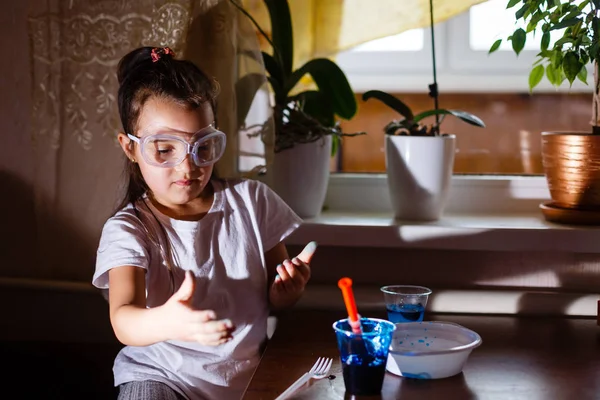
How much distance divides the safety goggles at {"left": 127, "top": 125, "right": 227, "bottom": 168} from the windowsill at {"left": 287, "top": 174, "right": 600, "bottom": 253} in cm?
47

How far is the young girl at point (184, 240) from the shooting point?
138 cm

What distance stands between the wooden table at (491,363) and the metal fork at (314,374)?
0.01 m

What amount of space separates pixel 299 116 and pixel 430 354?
0.90 m

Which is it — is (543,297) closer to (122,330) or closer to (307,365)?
(307,365)

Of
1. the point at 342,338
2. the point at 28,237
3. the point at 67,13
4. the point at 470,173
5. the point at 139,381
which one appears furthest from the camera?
the point at 470,173

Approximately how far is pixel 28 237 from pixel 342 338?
1.13 metres

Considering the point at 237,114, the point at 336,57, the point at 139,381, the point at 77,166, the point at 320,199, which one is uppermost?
the point at 336,57

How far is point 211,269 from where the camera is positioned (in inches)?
58.6

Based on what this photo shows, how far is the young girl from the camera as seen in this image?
1377 millimetres

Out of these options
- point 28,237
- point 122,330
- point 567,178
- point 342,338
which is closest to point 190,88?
point 122,330

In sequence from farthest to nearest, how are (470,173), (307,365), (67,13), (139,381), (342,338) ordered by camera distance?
(470,173)
(67,13)
(139,381)
(307,365)
(342,338)

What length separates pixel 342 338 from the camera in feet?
3.52

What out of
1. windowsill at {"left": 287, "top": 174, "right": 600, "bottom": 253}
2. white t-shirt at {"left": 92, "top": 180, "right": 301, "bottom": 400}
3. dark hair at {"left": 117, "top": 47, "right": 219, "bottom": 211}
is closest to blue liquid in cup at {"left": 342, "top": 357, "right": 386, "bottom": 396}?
white t-shirt at {"left": 92, "top": 180, "right": 301, "bottom": 400}

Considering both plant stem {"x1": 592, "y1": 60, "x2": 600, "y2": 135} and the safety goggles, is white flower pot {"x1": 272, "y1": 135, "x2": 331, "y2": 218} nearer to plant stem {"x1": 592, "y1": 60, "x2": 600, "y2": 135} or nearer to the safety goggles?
the safety goggles
